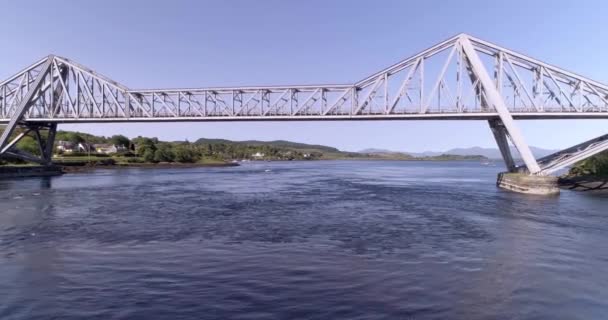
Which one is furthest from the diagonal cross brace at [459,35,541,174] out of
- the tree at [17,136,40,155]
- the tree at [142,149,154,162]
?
the tree at [142,149,154,162]

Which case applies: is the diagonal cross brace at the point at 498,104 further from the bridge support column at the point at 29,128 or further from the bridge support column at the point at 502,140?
the bridge support column at the point at 29,128

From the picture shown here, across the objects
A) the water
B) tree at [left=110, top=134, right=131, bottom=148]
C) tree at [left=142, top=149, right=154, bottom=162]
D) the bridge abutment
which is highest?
tree at [left=110, top=134, right=131, bottom=148]

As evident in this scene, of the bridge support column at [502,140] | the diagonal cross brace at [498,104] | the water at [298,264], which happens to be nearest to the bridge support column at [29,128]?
the water at [298,264]

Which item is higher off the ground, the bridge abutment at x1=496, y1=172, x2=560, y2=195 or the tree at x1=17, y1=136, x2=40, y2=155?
the tree at x1=17, y1=136, x2=40, y2=155

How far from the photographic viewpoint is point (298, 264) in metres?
15.8

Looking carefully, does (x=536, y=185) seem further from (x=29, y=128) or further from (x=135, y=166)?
(x=135, y=166)

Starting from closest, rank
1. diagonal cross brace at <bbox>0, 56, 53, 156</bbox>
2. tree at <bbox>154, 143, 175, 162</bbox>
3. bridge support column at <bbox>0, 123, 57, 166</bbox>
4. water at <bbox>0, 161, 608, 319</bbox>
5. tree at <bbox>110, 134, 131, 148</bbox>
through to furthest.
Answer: water at <bbox>0, 161, 608, 319</bbox> → diagonal cross brace at <bbox>0, 56, 53, 156</bbox> → bridge support column at <bbox>0, 123, 57, 166</bbox> → tree at <bbox>154, 143, 175, 162</bbox> → tree at <bbox>110, 134, 131, 148</bbox>

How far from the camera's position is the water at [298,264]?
11383 mm

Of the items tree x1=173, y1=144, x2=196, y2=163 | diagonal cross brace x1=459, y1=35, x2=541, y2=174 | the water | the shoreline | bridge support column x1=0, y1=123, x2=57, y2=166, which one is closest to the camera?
the water

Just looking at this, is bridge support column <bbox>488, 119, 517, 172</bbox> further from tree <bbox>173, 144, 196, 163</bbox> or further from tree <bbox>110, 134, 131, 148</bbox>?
tree <bbox>110, 134, 131, 148</bbox>

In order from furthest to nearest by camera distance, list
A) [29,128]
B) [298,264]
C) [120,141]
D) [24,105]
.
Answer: [120,141]
[29,128]
[24,105]
[298,264]

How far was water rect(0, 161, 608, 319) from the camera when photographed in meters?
11.4

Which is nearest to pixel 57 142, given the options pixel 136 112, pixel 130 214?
pixel 136 112

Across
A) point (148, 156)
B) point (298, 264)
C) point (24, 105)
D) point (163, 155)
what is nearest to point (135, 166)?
point (148, 156)
